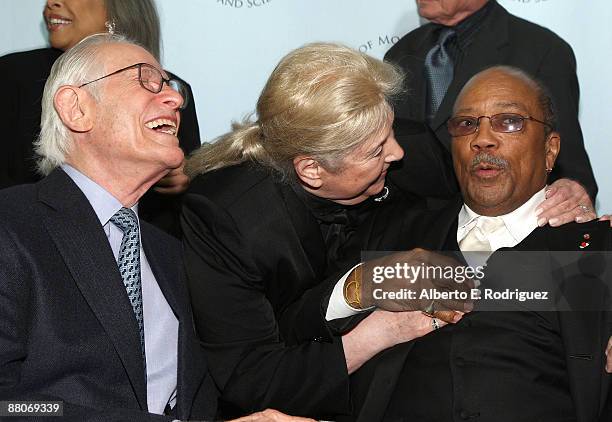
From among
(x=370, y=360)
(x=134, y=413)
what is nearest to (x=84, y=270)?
(x=134, y=413)

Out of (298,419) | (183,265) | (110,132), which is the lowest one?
(298,419)

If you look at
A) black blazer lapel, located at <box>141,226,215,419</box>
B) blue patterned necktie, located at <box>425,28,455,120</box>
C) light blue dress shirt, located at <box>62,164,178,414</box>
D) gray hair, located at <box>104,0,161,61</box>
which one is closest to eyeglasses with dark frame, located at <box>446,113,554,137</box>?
blue patterned necktie, located at <box>425,28,455,120</box>

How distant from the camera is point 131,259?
3.05 m

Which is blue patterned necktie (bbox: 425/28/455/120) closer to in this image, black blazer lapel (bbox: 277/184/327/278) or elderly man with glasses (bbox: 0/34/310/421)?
black blazer lapel (bbox: 277/184/327/278)

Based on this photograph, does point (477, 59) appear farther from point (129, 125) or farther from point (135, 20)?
point (129, 125)

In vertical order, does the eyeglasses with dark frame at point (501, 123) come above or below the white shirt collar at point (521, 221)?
above

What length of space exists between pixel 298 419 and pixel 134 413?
1.46ft

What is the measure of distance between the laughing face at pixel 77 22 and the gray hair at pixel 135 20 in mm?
50

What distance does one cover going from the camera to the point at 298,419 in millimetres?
2801

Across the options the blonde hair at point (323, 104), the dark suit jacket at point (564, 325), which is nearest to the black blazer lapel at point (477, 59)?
the dark suit jacket at point (564, 325)

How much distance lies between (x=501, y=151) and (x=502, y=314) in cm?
54

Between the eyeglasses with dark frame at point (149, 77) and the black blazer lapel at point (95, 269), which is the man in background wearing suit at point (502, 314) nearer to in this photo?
the black blazer lapel at point (95, 269)

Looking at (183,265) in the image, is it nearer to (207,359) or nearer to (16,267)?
(207,359)

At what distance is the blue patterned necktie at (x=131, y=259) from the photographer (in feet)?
9.84
